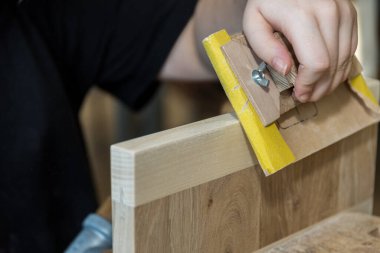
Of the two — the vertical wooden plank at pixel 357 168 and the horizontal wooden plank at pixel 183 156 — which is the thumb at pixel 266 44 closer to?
the horizontal wooden plank at pixel 183 156

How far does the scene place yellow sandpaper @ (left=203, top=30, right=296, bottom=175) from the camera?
1.76ft

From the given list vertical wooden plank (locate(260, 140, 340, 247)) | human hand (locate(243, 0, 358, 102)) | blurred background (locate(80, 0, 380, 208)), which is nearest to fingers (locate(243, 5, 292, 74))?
human hand (locate(243, 0, 358, 102))

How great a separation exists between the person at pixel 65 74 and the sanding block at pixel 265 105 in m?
0.15

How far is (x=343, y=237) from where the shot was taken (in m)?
0.59

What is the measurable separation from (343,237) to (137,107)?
50 centimetres

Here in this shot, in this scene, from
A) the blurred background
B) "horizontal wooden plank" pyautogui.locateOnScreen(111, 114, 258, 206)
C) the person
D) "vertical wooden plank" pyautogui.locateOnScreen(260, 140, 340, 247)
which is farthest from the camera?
the blurred background

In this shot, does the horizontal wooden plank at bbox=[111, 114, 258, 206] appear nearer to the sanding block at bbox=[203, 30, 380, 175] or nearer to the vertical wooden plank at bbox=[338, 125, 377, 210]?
the sanding block at bbox=[203, 30, 380, 175]

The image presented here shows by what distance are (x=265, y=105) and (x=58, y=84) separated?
0.41 meters

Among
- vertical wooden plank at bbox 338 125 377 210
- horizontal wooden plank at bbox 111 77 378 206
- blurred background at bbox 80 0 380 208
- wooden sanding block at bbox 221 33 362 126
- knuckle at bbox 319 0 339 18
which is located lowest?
blurred background at bbox 80 0 380 208

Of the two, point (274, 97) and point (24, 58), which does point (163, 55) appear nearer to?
point (24, 58)

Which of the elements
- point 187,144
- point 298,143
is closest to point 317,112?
point 298,143

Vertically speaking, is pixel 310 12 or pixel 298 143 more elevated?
pixel 310 12

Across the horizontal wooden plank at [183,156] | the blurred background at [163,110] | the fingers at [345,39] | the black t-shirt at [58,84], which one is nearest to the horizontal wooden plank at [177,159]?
the horizontal wooden plank at [183,156]

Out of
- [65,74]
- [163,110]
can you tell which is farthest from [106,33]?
A: [163,110]
